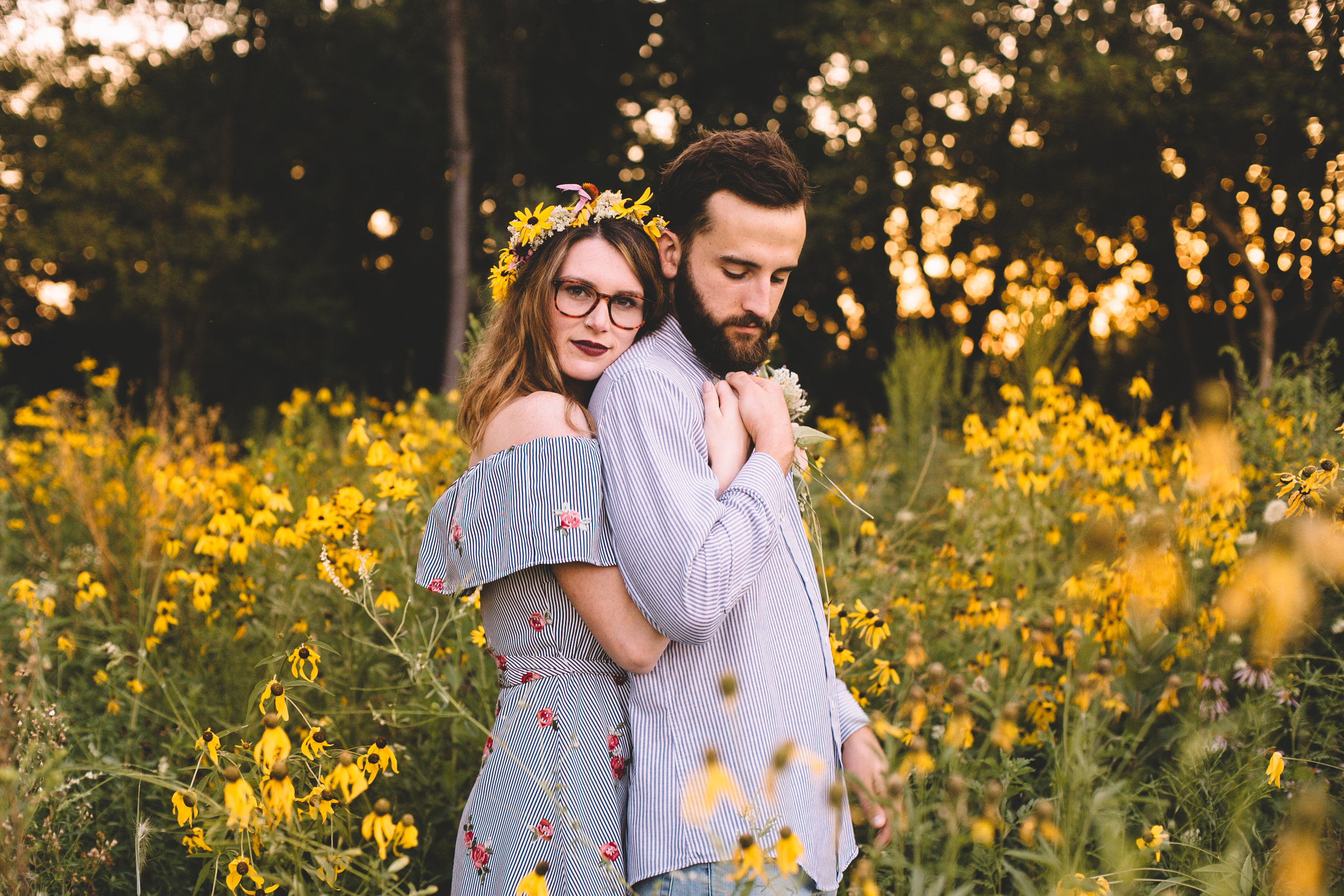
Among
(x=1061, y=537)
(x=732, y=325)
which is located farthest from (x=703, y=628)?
(x=1061, y=537)

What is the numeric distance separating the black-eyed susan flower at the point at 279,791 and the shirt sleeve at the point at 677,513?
0.52 m

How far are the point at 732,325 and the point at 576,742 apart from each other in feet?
2.45

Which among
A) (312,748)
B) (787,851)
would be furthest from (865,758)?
(312,748)

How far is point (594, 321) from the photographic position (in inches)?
63.4

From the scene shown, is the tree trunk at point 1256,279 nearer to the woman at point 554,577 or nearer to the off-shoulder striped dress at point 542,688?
the woman at point 554,577

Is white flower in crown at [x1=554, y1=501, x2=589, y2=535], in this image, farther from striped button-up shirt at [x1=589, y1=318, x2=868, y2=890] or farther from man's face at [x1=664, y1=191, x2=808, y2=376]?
man's face at [x1=664, y1=191, x2=808, y2=376]

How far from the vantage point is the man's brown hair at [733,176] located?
1.46 meters

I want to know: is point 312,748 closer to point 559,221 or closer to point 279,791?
point 279,791

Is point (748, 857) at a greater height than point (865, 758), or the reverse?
point (748, 857)

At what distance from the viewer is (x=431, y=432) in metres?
3.96

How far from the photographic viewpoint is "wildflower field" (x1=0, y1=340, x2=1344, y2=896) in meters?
1.27

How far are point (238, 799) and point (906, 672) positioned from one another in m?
1.82

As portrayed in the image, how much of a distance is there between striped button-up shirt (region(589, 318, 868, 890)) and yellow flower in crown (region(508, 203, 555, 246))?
49 cm

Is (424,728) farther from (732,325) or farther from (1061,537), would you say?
(1061,537)
